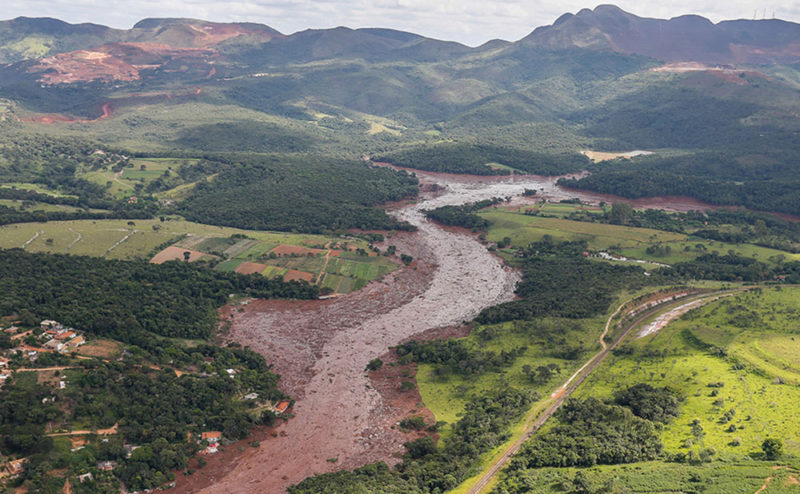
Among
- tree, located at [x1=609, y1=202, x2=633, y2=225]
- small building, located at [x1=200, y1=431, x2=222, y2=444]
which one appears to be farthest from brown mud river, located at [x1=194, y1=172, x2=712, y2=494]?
tree, located at [x1=609, y1=202, x2=633, y2=225]

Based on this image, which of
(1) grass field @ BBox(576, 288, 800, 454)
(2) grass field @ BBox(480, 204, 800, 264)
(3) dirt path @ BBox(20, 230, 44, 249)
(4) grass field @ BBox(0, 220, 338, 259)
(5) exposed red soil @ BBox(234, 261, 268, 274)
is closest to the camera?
(1) grass field @ BBox(576, 288, 800, 454)

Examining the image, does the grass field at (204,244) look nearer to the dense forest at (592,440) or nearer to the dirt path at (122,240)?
the dirt path at (122,240)

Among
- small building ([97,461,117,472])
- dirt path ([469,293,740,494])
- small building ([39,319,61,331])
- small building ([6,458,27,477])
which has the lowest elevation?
small building ([97,461,117,472])

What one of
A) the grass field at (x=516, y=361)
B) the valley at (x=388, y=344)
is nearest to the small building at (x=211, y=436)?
the valley at (x=388, y=344)

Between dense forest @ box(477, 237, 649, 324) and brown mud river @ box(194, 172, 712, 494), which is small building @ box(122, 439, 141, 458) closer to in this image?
brown mud river @ box(194, 172, 712, 494)

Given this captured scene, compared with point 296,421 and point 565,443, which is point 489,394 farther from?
point 296,421

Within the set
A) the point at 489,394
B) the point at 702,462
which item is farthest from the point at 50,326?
the point at 702,462
